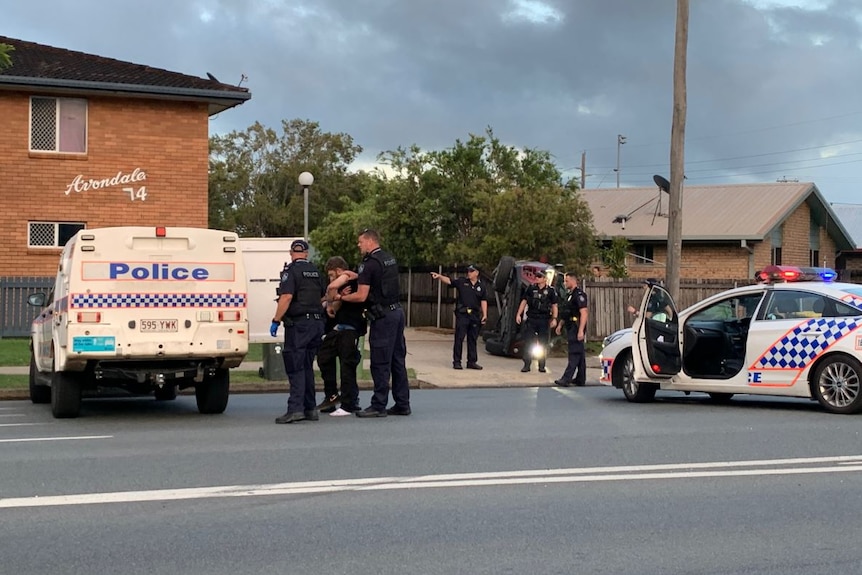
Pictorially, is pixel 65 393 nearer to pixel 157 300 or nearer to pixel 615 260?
pixel 157 300

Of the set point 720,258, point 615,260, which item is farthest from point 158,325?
point 720,258

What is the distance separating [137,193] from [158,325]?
569 inches

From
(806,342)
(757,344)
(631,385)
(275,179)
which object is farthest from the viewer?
(275,179)

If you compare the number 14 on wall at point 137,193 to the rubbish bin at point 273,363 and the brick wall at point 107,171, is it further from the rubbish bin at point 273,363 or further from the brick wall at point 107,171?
the rubbish bin at point 273,363

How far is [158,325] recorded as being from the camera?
36.2 ft

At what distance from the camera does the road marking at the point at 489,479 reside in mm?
7031

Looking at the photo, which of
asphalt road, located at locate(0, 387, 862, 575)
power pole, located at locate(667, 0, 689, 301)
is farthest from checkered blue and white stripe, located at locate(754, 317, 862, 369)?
power pole, located at locate(667, 0, 689, 301)

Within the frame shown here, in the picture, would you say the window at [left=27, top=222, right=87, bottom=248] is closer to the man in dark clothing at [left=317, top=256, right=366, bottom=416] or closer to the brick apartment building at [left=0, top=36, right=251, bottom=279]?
the brick apartment building at [left=0, top=36, right=251, bottom=279]

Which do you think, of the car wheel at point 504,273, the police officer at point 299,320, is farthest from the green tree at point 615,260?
the police officer at point 299,320

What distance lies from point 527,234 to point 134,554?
1822cm

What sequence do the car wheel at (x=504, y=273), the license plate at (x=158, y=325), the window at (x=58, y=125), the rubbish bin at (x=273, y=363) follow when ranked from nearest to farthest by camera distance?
the license plate at (x=158, y=325) < the rubbish bin at (x=273, y=363) < the car wheel at (x=504, y=273) < the window at (x=58, y=125)

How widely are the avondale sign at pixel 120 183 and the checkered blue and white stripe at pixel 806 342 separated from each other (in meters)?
16.6

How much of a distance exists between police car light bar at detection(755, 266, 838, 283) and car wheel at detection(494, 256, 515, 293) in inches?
358

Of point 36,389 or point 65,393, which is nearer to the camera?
point 65,393
